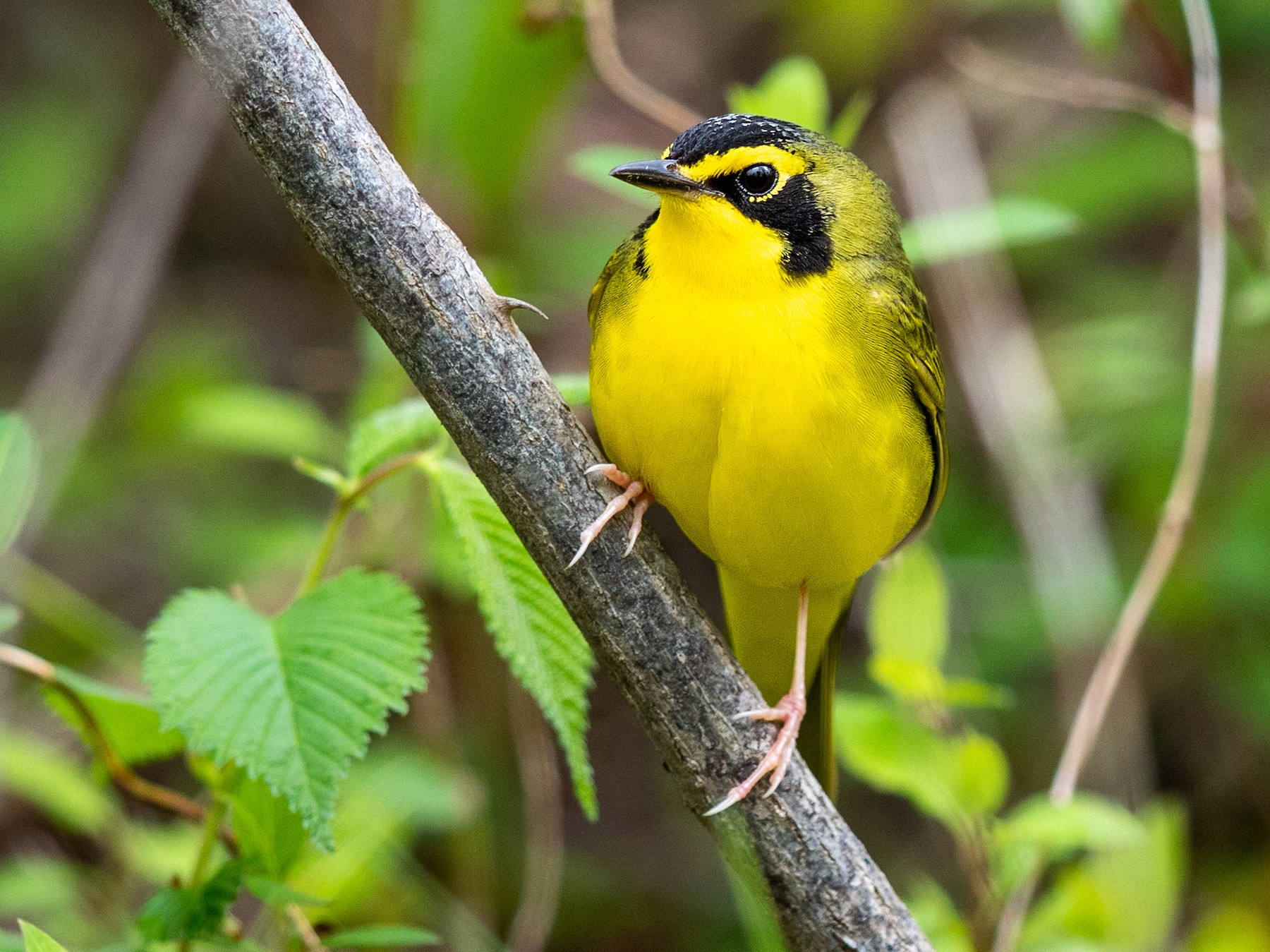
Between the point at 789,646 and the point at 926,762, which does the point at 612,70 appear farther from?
the point at 926,762

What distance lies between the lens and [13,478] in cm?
208

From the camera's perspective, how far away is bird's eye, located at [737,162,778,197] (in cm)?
264

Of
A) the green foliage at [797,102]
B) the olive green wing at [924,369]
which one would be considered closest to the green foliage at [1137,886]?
the olive green wing at [924,369]

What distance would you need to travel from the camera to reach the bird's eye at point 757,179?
8.65ft

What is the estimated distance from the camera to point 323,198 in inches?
73.9

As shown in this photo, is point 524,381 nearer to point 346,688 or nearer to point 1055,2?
point 346,688

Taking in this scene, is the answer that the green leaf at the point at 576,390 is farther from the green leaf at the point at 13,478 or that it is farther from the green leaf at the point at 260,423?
the green leaf at the point at 260,423

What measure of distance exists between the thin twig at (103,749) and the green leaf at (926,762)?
1.26m

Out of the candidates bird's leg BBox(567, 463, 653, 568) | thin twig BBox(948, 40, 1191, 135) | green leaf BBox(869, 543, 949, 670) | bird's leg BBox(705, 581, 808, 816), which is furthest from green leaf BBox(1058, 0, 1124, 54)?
bird's leg BBox(705, 581, 808, 816)

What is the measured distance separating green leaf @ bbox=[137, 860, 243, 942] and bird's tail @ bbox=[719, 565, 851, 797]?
1297 mm

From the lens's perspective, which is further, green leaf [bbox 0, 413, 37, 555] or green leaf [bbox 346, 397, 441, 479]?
green leaf [bbox 346, 397, 441, 479]

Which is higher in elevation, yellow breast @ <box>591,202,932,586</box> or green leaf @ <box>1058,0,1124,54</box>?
green leaf @ <box>1058,0,1124,54</box>

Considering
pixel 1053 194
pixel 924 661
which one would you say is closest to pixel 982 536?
pixel 1053 194

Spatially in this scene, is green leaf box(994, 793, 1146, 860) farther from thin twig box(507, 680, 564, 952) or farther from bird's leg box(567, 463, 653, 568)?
thin twig box(507, 680, 564, 952)
